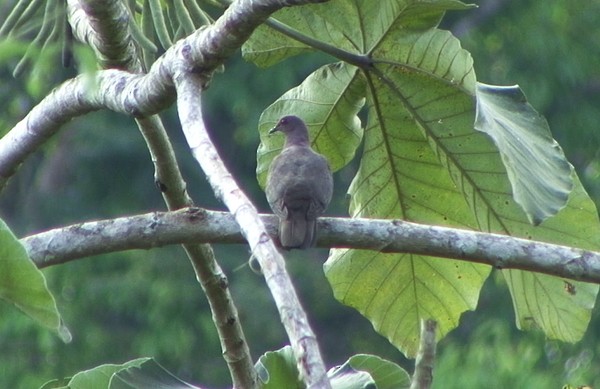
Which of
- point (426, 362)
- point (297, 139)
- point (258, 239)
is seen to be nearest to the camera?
point (258, 239)

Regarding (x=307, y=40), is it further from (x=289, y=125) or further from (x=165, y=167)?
(x=289, y=125)

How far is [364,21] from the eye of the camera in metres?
3.19

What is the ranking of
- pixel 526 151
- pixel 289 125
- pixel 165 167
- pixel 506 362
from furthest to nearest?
pixel 506 362 → pixel 289 125 → pixel 165 167 → pixel 526 151

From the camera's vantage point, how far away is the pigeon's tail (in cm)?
338

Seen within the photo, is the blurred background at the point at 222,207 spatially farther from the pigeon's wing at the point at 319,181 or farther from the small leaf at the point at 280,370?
the small leaf at the point at 280,370

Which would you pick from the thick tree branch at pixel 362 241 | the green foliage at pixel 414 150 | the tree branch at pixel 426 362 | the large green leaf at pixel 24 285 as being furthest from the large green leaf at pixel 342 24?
the large green leaf at pixel 24 285

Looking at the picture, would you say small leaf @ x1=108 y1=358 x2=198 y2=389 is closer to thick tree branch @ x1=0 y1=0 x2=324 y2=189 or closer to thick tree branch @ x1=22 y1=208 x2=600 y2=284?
thick tree branch @ x1=22 y1=208 x2=600 y2=284

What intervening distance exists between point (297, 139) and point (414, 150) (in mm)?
564

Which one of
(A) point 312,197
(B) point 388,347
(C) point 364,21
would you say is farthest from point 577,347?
(C) point 364,21

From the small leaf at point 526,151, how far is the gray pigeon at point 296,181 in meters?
0.83

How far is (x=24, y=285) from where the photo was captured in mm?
1961

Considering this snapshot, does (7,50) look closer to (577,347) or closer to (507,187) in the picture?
(507,187)

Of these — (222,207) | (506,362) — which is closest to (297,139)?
(506,362)

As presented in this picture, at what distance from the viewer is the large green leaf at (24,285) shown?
1.96m
